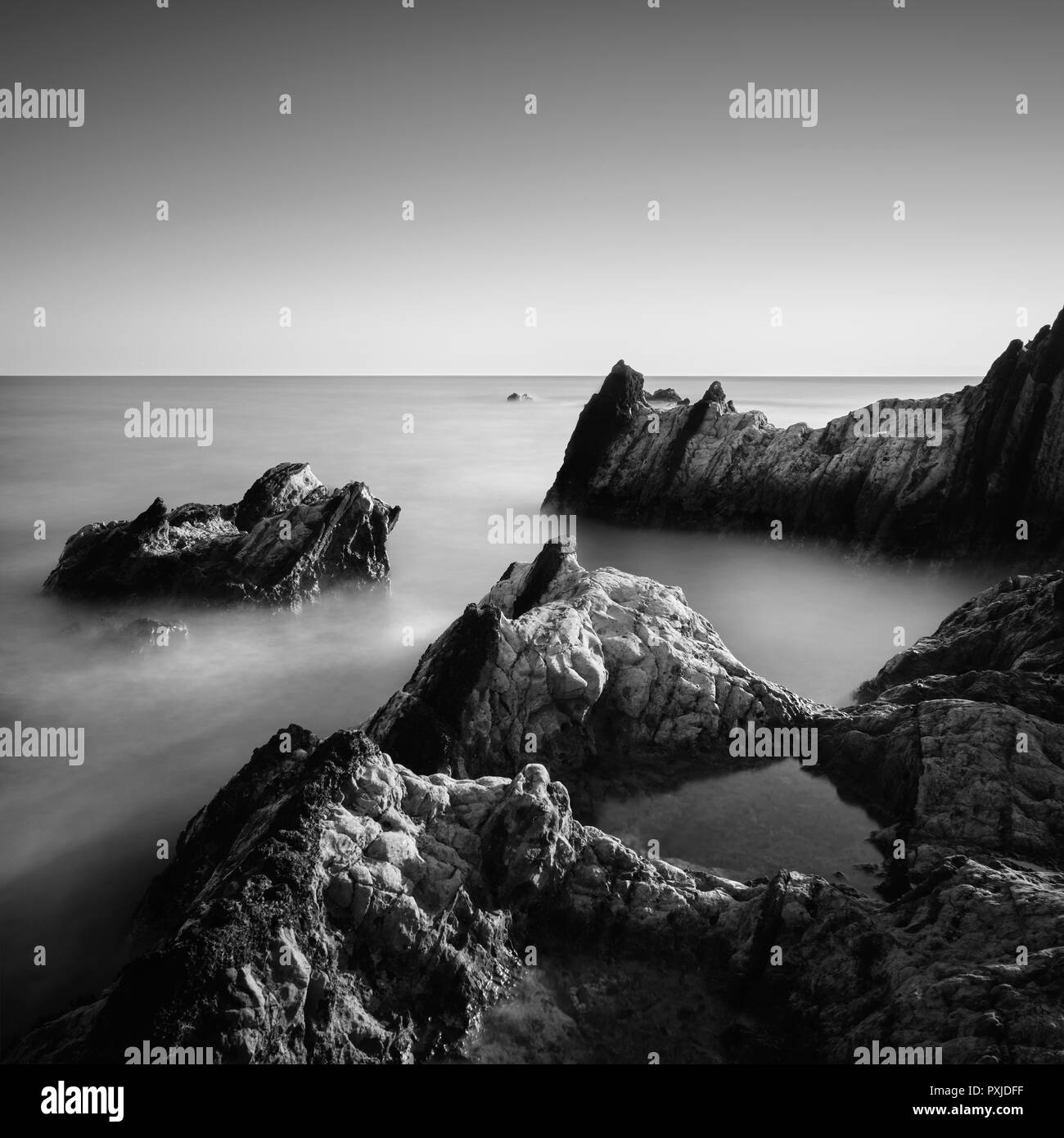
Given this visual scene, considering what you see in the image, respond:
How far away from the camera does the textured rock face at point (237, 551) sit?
76.0 ft

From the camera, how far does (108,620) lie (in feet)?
71.2

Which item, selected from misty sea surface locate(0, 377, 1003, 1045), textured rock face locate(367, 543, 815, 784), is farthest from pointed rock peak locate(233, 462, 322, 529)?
textured rock face locate(367, 543, 815, 784)

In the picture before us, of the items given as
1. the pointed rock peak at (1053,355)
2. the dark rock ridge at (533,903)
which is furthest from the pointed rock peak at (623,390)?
the dark rock ridge at (533,903)

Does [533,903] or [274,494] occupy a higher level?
[274,494]

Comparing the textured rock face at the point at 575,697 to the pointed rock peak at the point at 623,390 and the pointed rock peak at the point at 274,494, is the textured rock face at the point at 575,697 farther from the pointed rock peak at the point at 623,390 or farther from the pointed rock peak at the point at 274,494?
the pointed rock peak at the point at 623,390

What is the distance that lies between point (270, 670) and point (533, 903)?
13885 mm

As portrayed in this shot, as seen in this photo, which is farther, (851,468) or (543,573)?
(851,468)

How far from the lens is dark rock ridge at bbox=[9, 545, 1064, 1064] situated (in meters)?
6.23

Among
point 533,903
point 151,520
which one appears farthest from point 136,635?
point 533,903

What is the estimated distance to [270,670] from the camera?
20.0 m

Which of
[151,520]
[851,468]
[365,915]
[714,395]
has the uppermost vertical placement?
[714,395]

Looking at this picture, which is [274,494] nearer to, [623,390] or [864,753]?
[623,390]

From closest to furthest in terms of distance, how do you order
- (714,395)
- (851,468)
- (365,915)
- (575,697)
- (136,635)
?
(365,915)
(575,697)
(136,635)
(851,468)
(714,395)

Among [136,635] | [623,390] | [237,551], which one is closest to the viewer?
[136,635]
